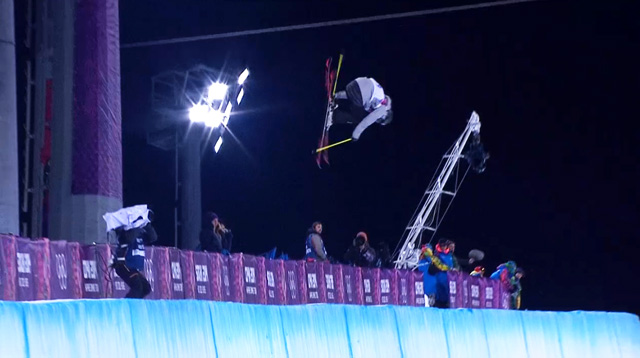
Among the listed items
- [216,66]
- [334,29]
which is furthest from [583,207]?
[216,66]

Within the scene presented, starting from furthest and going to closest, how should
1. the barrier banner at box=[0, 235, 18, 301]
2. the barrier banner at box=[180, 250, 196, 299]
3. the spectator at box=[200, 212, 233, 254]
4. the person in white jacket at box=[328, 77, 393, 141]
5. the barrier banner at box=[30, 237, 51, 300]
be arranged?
the spectator at box=[200, 212, 233, 254] < the person in white jacket at box=[328, 77, 393, 141] < the barrier banner at box=[180, 250, 196, 299] < the barrier banner at box=[30, 237, 51, 300] < the barrier banner at box=[0, 235, 18, 301]

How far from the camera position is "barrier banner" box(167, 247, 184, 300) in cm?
1448

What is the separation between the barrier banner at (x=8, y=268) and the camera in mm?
11352

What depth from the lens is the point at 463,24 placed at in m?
33.3

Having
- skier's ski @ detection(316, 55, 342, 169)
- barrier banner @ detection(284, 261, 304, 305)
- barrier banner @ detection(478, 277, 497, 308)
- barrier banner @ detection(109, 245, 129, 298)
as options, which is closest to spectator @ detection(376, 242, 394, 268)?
skier's ski @ detection(316, 55, 342, 169)

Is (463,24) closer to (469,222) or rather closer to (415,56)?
(415,56)

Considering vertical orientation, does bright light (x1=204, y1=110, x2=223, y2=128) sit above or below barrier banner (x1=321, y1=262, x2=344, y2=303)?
above

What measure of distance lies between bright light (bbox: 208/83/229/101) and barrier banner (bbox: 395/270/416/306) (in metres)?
8.99

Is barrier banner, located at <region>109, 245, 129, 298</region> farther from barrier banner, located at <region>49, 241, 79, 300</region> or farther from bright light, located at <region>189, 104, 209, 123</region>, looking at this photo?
bright light, located at <region>189, 104, 209, 123</region>

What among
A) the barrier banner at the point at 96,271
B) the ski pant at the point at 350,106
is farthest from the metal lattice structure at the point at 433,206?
the barrier banner at the point at 96,271

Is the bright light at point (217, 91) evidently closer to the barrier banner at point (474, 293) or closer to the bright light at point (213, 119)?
the bright light at point (213, 119)

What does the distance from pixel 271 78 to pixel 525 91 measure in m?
8.38

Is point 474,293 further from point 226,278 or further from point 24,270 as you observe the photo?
point 24,270

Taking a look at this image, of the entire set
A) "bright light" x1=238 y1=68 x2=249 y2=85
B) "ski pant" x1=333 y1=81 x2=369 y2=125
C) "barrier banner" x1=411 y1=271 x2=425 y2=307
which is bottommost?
"barrier banner" x1=411 y1=271 x2=425 y2=307
